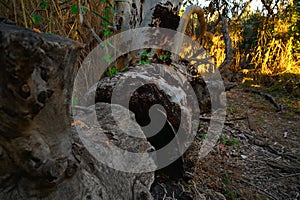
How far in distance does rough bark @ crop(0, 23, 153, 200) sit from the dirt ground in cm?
99

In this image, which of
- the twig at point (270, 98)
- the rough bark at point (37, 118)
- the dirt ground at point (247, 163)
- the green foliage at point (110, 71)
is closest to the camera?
the rough bark at point (37, 118)

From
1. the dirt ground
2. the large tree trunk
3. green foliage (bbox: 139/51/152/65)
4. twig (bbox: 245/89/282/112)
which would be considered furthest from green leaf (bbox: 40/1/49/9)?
twig (bbox: 245/89/282/112)

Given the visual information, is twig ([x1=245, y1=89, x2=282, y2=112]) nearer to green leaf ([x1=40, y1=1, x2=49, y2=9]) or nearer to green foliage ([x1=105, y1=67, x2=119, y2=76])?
green foliage ([x1=105, y1=67, x2=119, y2=76])

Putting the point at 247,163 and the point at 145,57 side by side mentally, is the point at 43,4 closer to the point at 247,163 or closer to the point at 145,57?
the point at 145,57

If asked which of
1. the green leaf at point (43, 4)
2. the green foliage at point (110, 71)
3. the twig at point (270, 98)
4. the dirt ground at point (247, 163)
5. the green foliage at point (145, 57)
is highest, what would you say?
the green leaf at point (43, 4)

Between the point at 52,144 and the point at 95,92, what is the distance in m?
1.06

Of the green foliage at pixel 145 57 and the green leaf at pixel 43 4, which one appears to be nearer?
the green leaf at pixel 43 4

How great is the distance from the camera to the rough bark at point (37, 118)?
0.55 m

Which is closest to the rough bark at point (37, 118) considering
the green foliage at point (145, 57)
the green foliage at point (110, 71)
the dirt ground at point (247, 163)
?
the dirt ground at point (247, 163)

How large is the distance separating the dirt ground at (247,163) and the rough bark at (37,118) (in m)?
0.99

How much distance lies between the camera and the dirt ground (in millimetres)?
1919

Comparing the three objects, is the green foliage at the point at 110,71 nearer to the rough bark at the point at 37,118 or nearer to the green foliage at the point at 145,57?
the green foliage at the point at 145,57

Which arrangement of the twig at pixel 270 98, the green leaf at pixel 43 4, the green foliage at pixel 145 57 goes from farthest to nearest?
the twig at pixel 270 98, the green foliage at pixel 145 57, the green leaf at pixel 43 4

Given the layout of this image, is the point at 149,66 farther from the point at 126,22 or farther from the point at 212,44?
the point at 212,44
